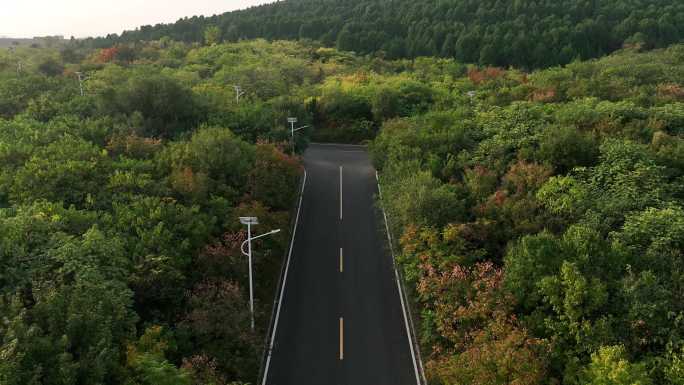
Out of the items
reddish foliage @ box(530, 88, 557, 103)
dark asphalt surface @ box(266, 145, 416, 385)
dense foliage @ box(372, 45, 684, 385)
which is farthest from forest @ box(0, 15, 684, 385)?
dark asphalt surface @ box(266, 145, 416, 385)

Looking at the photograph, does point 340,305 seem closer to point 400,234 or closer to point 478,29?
point 400,234

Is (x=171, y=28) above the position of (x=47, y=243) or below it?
above

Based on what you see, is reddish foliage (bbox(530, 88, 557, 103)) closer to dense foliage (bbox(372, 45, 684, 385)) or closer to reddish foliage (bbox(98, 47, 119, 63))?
dense foliage (bbox(372, 45, 684, 385))

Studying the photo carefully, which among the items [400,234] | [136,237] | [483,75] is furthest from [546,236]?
[483,75]

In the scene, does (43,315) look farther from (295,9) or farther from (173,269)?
(295,9)

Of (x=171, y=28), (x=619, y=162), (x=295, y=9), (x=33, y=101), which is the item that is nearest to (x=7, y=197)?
(x=33, y=101)
